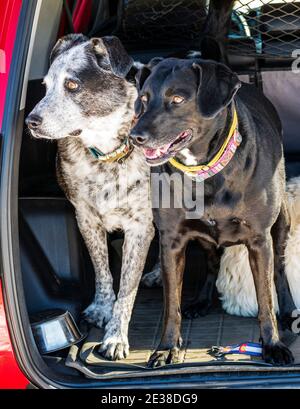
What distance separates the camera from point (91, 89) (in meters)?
3.10

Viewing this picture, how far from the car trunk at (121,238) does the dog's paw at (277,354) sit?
0.14 ft

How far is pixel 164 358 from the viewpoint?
285 centimetres

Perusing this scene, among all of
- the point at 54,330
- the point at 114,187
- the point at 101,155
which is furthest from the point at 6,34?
the point at 54,330

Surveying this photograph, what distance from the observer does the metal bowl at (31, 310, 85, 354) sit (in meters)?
2.81

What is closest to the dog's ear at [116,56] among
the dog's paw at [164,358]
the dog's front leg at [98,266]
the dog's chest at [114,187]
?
the dog's chest at [114,187]

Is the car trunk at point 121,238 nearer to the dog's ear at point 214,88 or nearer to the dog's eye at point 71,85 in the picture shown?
the dog's eye at point 71,85

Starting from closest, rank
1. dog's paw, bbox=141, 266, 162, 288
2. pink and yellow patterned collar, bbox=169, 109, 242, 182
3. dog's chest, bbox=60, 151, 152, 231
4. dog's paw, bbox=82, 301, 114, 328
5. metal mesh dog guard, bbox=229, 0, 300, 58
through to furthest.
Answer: pink and yellow patterned collar, bbox=169, 109, 242, 182, dog's chest, bbox=60, 151, 152, 231, dog's paw, bbox=82, 301, 114, 328, metal mesh dog guard, bbox=229, 0, 300, 58, dog's paw, bbox=141, 266, 162, 288

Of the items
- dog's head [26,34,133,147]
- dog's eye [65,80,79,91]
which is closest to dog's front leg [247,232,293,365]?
dog's head [26,34,133,147]

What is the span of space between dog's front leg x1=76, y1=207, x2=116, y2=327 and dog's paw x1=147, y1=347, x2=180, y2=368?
1.55ft

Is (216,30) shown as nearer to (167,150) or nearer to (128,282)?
(167,150)

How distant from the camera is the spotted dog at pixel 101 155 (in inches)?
120

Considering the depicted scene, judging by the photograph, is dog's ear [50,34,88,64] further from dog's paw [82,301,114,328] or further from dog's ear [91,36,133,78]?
dog's paw [82,301,114,328]

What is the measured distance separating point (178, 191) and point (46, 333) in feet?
2.33
